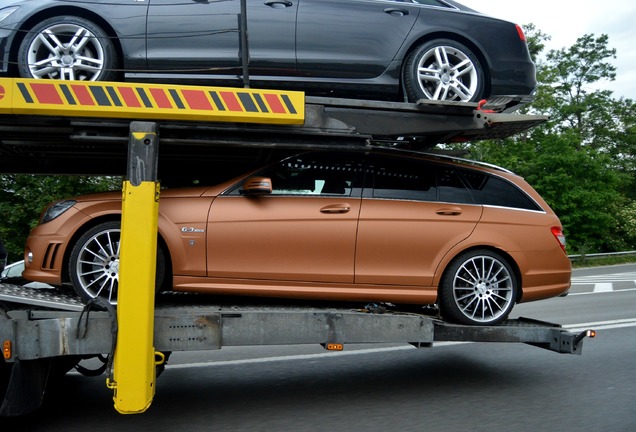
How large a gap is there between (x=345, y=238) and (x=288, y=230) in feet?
1.54

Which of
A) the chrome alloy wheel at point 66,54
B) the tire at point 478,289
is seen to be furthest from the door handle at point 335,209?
the chrome alloy wheel at point 66,54

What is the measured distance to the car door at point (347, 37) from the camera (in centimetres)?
551

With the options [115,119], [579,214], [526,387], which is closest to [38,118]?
[115,119]

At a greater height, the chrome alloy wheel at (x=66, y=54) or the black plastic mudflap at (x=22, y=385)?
the chrome alloy wheel at (x=66, y=54)

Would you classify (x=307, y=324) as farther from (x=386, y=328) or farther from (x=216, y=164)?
(x=216, y=164)

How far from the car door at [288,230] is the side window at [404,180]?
0.27 metres

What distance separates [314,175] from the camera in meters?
5.34

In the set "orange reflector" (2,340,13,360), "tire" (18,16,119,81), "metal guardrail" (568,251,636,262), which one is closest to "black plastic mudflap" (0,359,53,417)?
"orange reflector" (2,340,13,360)

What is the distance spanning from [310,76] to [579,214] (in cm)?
3248

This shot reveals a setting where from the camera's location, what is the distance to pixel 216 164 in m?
5.80

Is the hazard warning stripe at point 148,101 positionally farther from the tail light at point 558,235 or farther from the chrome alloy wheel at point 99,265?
the tail light at point 558,235

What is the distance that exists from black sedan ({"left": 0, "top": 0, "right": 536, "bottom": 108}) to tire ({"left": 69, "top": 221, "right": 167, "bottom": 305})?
4.51ft

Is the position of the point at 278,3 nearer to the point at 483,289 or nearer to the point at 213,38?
the point at 213,38

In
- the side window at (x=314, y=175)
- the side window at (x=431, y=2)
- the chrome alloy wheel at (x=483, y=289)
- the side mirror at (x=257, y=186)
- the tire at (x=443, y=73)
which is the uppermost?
the side window at (x=431, y=2)
